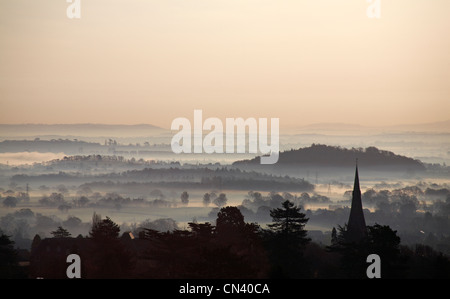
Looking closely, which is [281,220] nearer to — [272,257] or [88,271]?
[272,257]

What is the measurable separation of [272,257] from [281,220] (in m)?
7.98

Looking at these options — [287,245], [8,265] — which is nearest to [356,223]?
[287,245]

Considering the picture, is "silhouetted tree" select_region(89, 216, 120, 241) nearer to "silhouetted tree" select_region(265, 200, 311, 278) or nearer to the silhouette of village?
the silhouette of village

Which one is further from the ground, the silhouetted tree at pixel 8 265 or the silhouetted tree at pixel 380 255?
the silhouetted tree at pixel 380 255

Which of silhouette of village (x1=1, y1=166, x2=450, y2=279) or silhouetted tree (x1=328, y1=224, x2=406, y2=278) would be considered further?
silhouetted tree (x1=328, y1=224, x2=406, y2=278)

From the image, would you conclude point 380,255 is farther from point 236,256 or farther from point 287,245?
point 236,256

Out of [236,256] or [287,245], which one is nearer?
Result: [236,256]

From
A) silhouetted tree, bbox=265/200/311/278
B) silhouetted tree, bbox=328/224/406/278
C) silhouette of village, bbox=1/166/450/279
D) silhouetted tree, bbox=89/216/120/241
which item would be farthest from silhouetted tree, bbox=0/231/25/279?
silhouetted tree, bbox=328/224/406/278

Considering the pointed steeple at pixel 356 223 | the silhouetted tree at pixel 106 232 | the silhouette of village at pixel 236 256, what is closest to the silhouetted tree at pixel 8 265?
the silhouette of village at pixel 236 256

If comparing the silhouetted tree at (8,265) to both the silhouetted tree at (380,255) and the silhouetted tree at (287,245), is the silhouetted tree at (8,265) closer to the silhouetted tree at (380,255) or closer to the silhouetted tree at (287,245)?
the silhouetted tree at (287,245)

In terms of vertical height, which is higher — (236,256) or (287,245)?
(236,256)
